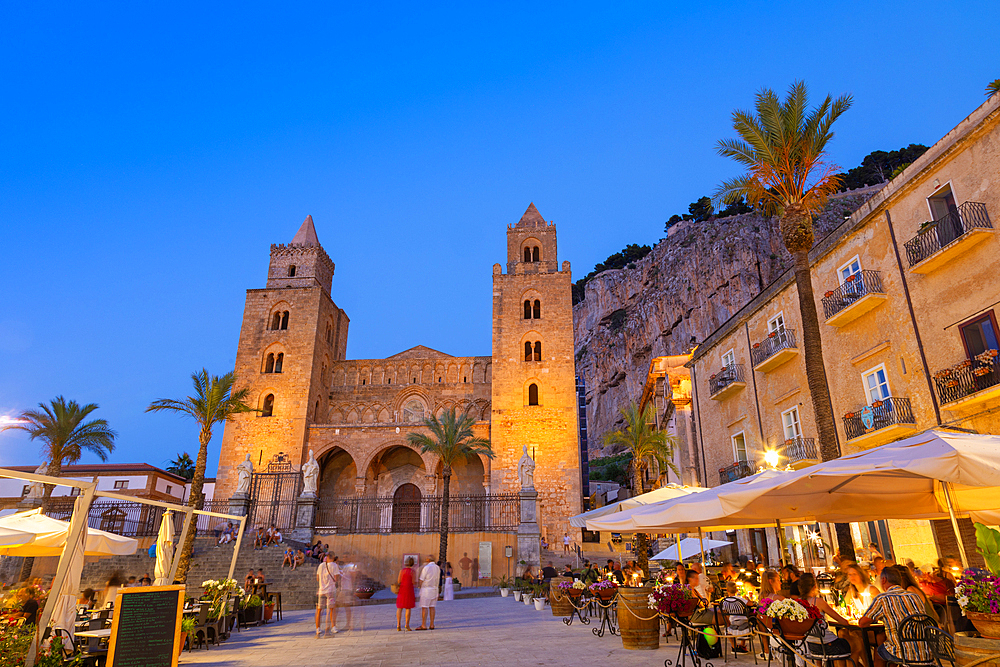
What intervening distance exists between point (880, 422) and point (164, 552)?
1479 centimetres

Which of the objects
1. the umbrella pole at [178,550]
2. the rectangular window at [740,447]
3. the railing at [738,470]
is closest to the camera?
the umbrella pole at [178,550]

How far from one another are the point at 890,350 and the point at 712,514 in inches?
374

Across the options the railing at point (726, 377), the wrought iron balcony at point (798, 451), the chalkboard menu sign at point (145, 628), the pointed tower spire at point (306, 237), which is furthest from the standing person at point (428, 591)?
the pointed tower spire at point (306, 237)

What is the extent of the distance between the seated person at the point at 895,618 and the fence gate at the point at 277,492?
24.4 metres

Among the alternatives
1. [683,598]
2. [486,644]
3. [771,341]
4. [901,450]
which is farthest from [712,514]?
[771,341]

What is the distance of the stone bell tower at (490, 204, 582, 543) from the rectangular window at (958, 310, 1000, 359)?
1959 centimetres

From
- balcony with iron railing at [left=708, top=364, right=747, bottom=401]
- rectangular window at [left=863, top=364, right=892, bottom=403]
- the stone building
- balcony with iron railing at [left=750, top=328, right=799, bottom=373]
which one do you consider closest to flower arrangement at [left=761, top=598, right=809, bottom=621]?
the stone building

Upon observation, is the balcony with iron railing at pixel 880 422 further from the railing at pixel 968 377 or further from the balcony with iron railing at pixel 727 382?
the balcony with iron railing at pixel 727 382

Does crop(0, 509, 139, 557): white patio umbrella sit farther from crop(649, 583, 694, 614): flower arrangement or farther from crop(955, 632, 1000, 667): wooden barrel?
crop(955, 632, 1000, 667): wooden barrel

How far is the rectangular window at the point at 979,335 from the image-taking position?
37.3 feet

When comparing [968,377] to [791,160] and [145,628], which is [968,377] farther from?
[145,628]

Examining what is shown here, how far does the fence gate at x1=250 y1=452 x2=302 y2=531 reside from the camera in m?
26.8

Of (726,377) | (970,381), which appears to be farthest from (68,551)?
(726,377)

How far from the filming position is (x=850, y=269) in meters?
15.4
